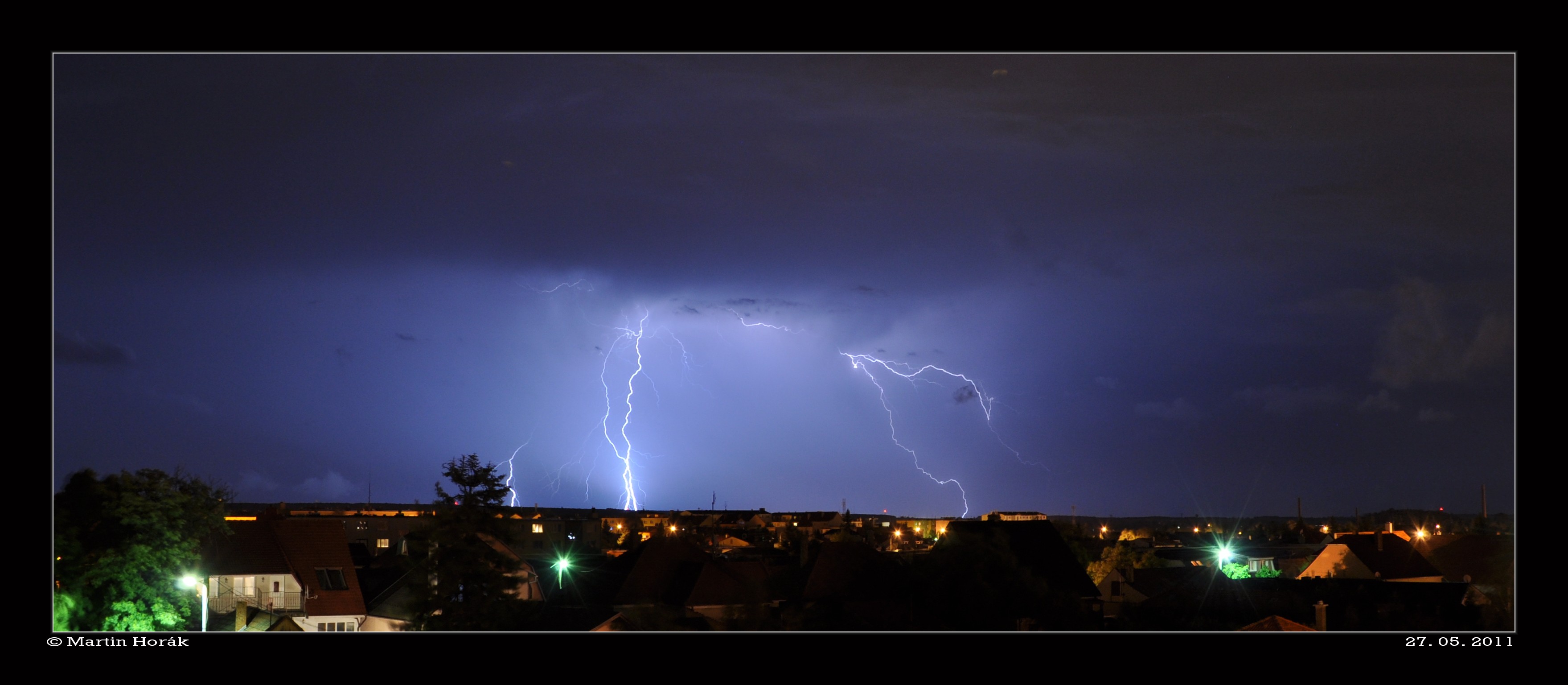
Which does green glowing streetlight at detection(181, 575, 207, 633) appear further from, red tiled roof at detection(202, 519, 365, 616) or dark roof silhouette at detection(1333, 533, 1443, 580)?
dark roof silhouette at detection(1333, 533, 1443, 580)

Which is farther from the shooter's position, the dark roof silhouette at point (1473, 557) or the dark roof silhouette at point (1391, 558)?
the dark roof silhouette at point (1391, 558)

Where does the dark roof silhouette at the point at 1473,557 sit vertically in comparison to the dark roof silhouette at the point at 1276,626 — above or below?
above

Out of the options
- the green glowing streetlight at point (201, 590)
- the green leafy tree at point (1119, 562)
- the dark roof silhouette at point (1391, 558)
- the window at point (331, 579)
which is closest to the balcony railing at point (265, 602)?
the window at point (331, 579)

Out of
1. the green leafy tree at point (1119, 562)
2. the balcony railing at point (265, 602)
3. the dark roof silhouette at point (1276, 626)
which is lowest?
the dark roof silhouette at point (1276, 626)

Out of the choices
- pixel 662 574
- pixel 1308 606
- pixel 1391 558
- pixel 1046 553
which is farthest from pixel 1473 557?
pixel 662 574

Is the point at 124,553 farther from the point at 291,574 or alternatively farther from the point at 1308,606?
the point at 1308,606

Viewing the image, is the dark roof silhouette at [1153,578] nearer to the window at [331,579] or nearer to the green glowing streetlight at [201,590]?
the window at [331,579]
